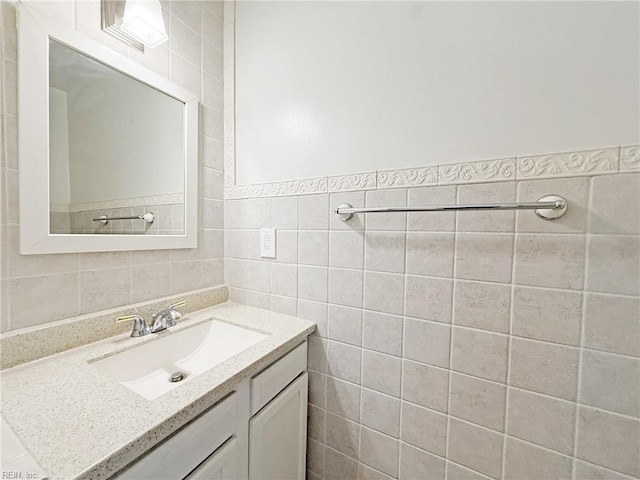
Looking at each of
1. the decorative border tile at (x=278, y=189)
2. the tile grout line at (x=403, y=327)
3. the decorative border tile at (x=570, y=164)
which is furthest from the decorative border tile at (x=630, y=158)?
the decorative border tile at (x=278, y=189)

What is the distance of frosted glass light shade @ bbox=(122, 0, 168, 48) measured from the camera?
0.88m

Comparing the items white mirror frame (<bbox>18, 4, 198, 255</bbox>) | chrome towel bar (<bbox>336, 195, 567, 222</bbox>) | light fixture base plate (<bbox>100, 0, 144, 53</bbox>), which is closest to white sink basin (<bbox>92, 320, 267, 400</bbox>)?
white mirror frame (<bbox>18, 4, 198, 255</bbox>)

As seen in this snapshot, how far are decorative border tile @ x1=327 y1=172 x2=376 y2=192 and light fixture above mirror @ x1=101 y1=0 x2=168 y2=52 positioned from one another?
0.83 metres

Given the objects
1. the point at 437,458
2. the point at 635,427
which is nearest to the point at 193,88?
the point at 437,458

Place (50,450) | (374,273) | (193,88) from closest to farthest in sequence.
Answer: (50,450)
(374,273)
(193,88)

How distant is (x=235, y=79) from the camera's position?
1.31 meters

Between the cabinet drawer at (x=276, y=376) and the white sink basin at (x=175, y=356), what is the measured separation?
136 mm

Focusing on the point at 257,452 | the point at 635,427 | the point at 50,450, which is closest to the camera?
the point at 50,450

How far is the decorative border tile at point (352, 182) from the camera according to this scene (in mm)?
Result: 966

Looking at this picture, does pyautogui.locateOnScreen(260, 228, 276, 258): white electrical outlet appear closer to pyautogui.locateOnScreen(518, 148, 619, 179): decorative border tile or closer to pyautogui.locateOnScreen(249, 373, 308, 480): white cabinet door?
pyautogui.locateOnScreen(249, 373, 308, 480): white cabinet door

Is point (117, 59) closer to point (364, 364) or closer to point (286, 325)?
point (286, 325)

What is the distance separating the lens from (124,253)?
969 millimetres

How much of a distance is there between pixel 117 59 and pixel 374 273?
120 centimetres

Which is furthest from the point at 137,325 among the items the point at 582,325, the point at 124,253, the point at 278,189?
the point at 582,325
